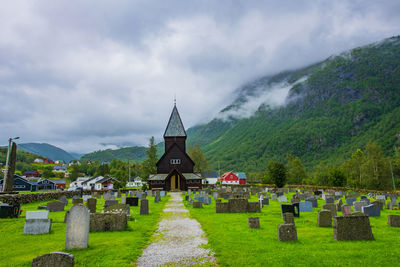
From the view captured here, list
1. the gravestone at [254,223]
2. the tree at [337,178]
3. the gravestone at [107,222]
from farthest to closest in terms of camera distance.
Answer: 1. the tree at [337,178]
2. the gravestone at [254,223]
3. the gravestone at [107,222]

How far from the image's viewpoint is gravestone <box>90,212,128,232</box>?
10625mm

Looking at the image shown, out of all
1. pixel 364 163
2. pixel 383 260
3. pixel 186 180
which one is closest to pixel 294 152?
pixel 364 163

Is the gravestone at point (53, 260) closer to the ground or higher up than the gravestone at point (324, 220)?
higher up

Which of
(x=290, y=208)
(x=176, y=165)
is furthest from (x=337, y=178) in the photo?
(x=290, y=208)

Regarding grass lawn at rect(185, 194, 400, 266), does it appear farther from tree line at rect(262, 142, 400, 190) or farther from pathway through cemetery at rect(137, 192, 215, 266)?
tree line at rect(262, 142, 400, 190)

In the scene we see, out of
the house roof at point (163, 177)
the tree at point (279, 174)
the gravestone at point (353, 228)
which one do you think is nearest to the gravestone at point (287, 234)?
the gravestone at point (353, 228)

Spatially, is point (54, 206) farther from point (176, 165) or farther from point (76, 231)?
point (176, 165)

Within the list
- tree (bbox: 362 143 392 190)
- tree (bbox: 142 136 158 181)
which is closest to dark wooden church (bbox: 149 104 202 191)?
tree (bbox: 142 136 158 181)

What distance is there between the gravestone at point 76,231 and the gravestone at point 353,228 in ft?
27.3

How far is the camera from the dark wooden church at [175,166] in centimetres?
5062

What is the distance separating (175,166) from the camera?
53.9 m

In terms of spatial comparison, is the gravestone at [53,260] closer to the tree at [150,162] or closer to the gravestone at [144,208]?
the gravestone at [144,208]

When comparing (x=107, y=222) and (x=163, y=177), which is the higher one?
(x=163, y=177)

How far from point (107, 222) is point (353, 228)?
948 cm
